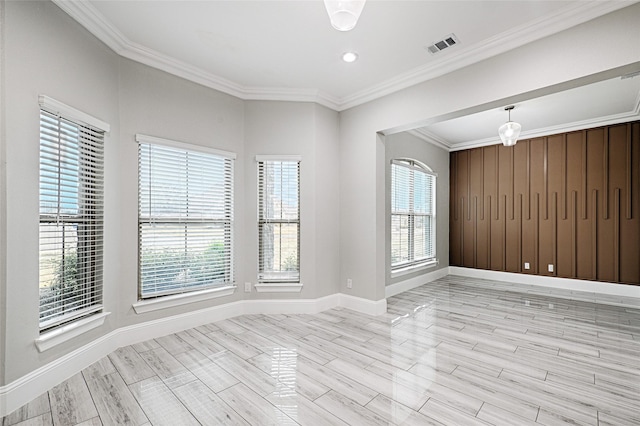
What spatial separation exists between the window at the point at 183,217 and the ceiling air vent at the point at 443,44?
258 centimetres

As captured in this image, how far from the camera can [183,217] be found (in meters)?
3.39

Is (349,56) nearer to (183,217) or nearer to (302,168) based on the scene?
(302,168)

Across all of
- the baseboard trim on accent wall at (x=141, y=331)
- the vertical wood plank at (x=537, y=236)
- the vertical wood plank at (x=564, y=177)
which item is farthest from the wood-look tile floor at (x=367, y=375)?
the vertical wood plank at (x=564, y=177)

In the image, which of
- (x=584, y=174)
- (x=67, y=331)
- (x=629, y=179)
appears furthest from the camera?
(x=584, y=174)

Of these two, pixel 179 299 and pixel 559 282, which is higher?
pixel 179 299

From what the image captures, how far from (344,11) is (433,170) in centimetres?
522

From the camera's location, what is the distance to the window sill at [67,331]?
2189 mm

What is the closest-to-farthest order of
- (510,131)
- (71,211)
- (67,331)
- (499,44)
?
(67,331), (71,211), (499,44), (510,131)

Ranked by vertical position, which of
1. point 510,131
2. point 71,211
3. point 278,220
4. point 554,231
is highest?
point 510,131

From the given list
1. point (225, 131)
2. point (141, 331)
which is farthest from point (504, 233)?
point (141, 331)

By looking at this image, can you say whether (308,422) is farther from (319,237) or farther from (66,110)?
(66,110)

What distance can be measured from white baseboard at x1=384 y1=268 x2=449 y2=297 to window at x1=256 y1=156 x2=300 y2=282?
1635mm

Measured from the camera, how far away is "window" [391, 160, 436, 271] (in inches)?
208

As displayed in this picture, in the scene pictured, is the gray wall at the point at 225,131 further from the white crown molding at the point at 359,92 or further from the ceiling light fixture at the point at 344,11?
Result: the ceiling light fixture at the point at 344,11
